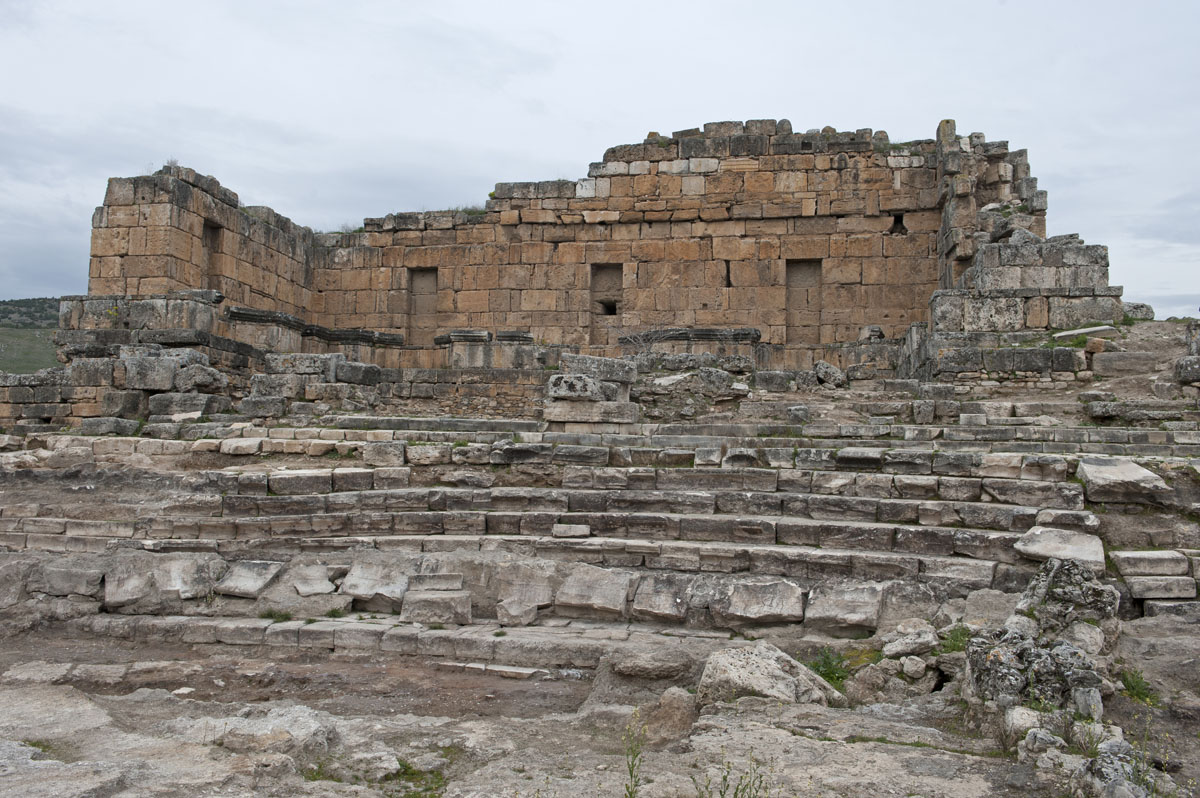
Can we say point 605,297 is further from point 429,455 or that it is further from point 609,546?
point 609,546

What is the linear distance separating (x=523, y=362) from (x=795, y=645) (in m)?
8.94

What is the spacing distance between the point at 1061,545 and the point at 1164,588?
68 centimetres

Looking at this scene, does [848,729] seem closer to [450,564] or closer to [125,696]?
[450,564]

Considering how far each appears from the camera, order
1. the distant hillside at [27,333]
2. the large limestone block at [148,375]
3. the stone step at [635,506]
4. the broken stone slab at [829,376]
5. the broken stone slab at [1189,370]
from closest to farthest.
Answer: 1. the stone step at [635,506]
2. the broken stone slab at [1189,370]
3. the large limestone block at [148,375]
4. the broken stone slab at [829,376]
5. the distant hillside at [27,333]

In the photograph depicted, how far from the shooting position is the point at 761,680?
5.38m

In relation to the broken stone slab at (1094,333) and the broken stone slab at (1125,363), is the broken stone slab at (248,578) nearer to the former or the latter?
the broken stone slab at (1125,363)

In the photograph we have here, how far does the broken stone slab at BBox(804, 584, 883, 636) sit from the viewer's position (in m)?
6.52

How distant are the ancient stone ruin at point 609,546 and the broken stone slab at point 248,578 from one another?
5cm

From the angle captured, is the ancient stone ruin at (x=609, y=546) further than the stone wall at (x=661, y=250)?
No

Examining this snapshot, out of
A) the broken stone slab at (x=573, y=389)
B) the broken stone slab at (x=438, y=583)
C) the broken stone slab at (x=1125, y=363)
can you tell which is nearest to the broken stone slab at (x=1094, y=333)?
the broken stone slab at (x=1125, y=363)

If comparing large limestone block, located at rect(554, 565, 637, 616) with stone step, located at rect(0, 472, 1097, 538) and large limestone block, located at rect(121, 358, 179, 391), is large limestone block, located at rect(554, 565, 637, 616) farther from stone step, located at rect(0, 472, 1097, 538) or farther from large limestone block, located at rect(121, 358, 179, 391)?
large limestone block, located at rect(121, 358, 179, 391)

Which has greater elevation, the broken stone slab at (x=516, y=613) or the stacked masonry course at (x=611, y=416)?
the stacked masonry course at (x=611, y=416)

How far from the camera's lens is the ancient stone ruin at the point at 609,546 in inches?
191

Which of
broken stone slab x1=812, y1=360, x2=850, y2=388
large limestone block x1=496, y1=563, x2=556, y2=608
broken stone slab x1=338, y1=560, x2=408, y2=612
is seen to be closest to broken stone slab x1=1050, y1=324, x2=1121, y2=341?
broken stone slab x1=812, y1=360, x2=850, y2=388
